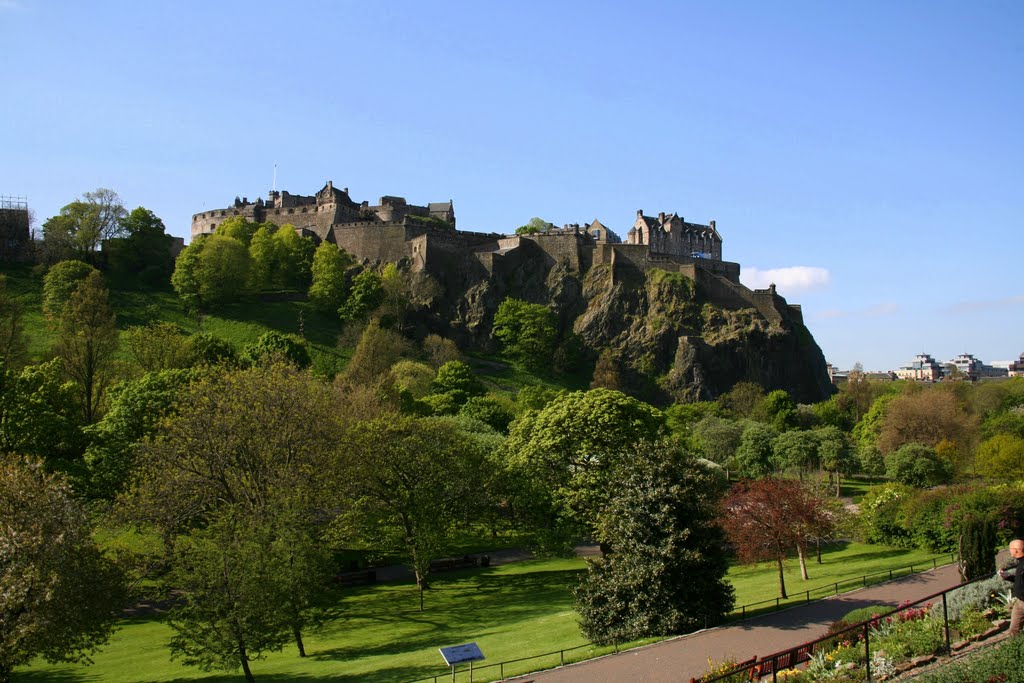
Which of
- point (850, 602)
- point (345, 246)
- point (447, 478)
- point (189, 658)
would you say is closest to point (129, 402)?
point (447, 478)

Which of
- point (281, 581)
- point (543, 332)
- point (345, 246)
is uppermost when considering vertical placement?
point (345, 246)

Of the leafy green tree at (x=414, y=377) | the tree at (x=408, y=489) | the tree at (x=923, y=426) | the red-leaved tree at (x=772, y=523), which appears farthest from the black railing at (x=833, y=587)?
the leafy green tree at (x=414, y=377)

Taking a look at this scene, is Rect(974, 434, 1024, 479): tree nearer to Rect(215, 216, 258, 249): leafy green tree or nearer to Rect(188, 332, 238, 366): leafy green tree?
Rect(188, 332, 238, 366): leafy green tree

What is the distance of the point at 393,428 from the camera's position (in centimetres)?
3328

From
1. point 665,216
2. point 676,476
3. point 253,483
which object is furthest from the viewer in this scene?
point 665,216

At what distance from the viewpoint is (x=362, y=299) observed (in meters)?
77.6

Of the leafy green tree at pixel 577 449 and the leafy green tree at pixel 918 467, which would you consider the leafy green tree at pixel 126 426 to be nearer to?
the leafy green tree at pixel 577 449

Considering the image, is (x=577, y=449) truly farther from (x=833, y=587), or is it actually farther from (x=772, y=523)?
(x=833, y=587)

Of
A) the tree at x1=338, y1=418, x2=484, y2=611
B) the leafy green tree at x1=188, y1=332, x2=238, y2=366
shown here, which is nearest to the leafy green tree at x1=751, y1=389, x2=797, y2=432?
the leafy green tree at x1=188, y1=332, x2=238, y2=366

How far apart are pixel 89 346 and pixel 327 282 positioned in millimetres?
29917

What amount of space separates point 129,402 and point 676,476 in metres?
26.3

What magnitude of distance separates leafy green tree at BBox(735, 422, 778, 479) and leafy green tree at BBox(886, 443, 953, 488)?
7879 millimetres

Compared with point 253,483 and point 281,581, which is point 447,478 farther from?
point 281,581

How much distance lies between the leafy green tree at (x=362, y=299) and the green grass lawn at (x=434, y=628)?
45206 mm
